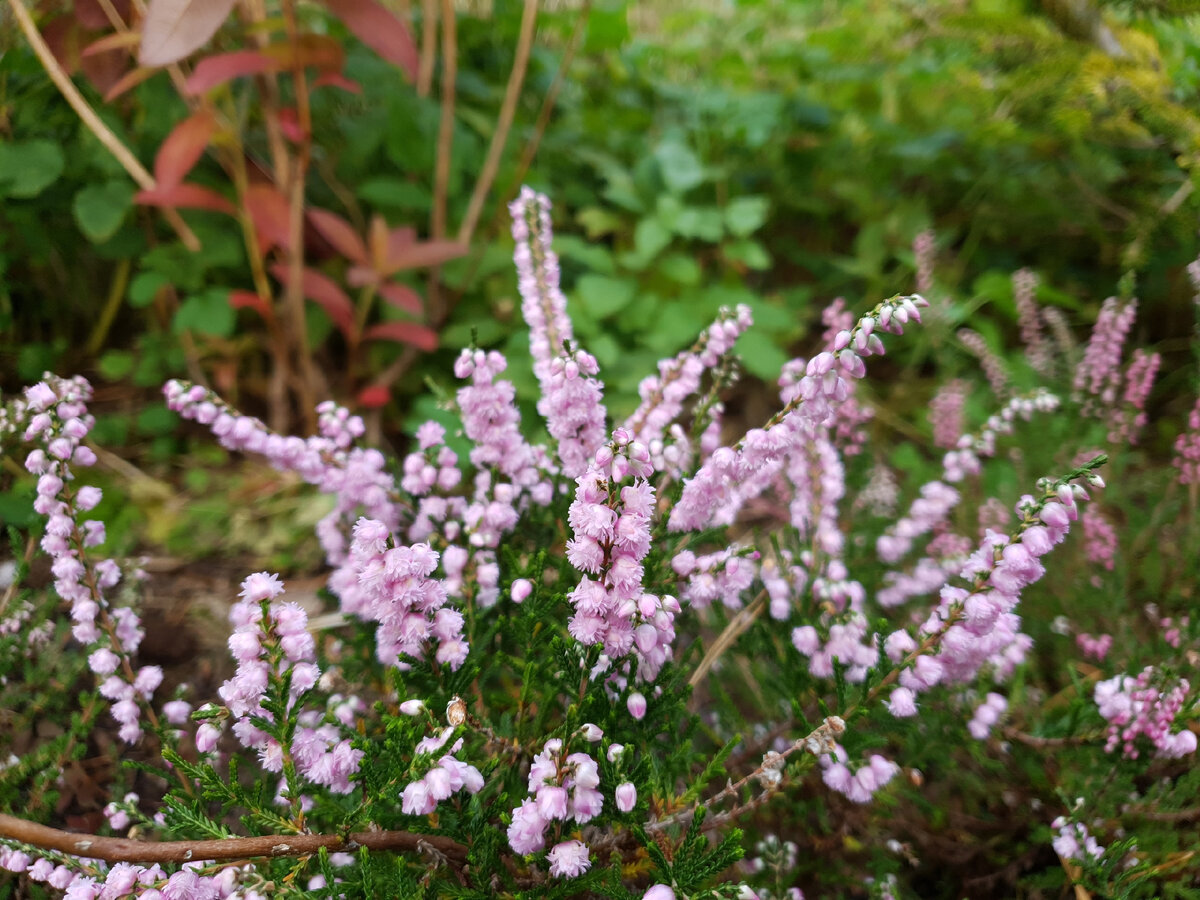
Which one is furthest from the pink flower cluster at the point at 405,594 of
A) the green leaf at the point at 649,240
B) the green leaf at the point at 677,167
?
the green leaf at the point at 677,167

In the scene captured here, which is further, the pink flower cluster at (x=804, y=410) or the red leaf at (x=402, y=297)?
the red leaf at (x=402, y=297)

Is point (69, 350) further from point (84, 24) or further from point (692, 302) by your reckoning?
point (692, 302)

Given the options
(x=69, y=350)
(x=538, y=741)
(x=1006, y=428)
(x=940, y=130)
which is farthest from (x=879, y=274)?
(x=69, y=350)

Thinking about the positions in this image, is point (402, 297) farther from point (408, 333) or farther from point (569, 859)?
point (569, 859)

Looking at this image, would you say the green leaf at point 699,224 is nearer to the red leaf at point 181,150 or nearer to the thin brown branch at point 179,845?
the red leaf at point 181,150

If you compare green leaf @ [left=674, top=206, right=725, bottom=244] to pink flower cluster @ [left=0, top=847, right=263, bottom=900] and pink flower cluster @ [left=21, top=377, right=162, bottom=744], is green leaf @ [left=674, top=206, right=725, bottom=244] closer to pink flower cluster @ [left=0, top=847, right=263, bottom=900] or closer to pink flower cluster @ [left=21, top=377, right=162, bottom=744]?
pink flower cluster @ [left=21, top=377, right=162, bottom=744]

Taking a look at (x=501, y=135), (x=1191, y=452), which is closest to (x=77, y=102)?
(x=501, y=135)
